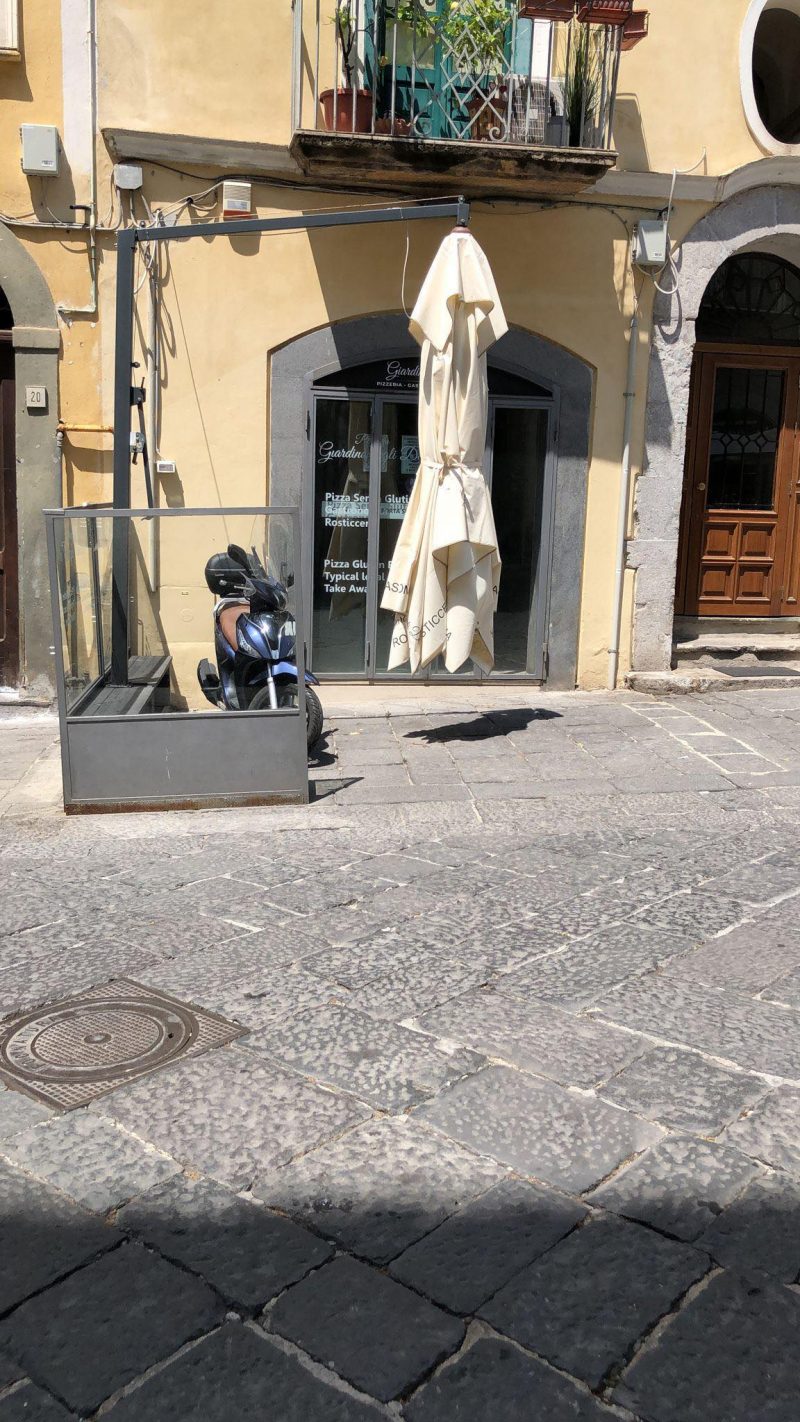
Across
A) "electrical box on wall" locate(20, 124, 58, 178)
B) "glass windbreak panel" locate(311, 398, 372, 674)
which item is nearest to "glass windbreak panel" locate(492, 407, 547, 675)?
"glass windbreak panel" locate(311, 398, 372, 674)

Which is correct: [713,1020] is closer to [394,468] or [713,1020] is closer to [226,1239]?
[226,1239]

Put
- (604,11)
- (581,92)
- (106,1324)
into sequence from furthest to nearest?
(581,92) → (604,11) → (106,1324)

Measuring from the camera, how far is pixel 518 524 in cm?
996

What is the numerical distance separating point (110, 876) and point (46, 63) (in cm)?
648

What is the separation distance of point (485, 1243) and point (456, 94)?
27.1 feet

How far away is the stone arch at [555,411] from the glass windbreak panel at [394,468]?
1.57ft

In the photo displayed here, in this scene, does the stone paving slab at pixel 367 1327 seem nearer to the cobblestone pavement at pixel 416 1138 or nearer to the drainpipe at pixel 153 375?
the cobblestone pavement at pixel 416 1138

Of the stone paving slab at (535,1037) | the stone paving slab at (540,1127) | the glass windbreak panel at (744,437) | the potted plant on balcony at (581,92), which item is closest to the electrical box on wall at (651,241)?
the potted plant on balcony at (581,92)

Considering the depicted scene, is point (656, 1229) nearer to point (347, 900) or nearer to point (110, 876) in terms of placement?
point (347, 900)

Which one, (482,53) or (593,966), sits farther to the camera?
(482,53)

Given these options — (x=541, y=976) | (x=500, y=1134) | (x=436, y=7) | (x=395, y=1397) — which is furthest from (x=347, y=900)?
(x=436, y=7)

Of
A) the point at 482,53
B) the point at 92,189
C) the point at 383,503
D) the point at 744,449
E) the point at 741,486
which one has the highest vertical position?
the point at 482,53

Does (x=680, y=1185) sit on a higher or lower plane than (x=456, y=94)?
lower

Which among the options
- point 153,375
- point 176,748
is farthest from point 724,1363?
point 153,375
